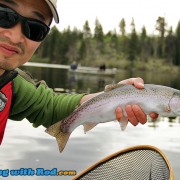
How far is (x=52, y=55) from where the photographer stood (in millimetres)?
129625

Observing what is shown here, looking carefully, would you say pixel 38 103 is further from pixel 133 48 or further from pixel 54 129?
pixel 133 48

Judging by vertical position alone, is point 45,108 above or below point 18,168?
above

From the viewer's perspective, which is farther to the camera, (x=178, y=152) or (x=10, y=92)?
(x=178, y=152)

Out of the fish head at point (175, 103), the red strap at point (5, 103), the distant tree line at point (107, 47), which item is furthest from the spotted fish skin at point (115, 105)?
the distant tree line at point (107, 47)

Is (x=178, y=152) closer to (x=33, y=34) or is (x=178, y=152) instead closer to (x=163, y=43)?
(x=33, y=34)

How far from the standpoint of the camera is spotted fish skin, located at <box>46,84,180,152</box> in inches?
164

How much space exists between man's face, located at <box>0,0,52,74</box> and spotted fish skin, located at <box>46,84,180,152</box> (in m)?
0.94

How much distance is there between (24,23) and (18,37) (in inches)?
5.1

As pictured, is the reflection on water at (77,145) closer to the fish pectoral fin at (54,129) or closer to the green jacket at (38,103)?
the green jacket at (38,103)

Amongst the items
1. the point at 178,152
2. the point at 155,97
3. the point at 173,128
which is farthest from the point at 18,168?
the point at 173,128

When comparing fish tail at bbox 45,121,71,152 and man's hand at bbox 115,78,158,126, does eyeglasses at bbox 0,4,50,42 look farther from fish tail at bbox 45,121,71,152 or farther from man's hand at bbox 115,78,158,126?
man's hand at bbox 115,78,158,126

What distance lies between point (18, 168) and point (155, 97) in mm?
6905

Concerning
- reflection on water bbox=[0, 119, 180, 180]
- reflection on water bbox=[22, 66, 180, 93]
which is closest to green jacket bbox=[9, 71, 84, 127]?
reflection on water bbox=[0, 119, 180, 180]

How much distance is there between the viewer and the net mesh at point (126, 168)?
443cm
